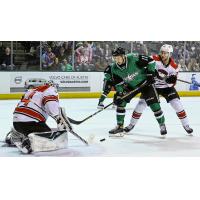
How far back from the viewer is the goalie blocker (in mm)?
3533

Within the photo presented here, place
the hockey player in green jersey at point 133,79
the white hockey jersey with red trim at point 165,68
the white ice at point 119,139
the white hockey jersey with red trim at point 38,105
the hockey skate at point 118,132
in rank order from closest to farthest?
1. the white hockey jersey with red trim at point 38,105
2. the white ice at point 119,139
3. the hockey player in green jersey at point 133,79
4. the white hockey jersey with red trim at point 165,68
5. the hockey skate at point 118,132

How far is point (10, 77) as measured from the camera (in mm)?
6414

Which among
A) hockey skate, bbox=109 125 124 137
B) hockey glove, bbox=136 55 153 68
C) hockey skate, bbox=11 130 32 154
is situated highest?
hockey glove, bbox=136 55 153 68

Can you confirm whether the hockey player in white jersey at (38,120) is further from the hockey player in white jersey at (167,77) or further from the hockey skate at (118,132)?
the hockey player in white jersey at (167,77)

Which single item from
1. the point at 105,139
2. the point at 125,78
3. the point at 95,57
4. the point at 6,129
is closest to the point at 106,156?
the point at 105,139

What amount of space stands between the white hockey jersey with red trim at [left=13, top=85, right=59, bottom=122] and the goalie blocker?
5 centimetres

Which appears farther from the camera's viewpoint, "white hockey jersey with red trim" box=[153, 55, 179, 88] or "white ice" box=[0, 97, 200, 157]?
"white hockey jersey with red trim" box=[153, 55, 179, 88]

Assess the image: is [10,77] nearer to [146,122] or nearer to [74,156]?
[146,122]

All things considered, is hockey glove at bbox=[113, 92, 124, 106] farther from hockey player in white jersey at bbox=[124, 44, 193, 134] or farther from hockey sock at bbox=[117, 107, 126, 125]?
hockey player in white jersey at bbox=[124, 44, 193, 134]

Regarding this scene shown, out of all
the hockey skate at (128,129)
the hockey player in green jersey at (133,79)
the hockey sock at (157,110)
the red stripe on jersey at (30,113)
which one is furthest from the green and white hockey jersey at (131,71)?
the red stripe on jersey at (30,113)

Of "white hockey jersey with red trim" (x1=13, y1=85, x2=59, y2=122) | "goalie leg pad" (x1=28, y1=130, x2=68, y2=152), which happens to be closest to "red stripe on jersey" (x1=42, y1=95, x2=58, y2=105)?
"white hockey jersey with red trim" (x1=13, y1=85, x2=59, y2=122)

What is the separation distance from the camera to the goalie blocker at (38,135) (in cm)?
353

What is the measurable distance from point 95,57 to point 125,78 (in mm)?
1983

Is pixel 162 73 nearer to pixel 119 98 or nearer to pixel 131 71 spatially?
pixel 131 71
